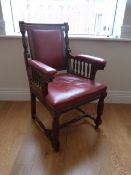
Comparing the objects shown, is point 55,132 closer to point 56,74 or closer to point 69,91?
point 69,91

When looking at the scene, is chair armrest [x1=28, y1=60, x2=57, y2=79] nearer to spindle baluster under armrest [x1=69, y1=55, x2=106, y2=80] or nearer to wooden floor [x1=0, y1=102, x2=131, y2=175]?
spindle baluster under armrest [x1=69, y1=55, x2=106, y2=80]

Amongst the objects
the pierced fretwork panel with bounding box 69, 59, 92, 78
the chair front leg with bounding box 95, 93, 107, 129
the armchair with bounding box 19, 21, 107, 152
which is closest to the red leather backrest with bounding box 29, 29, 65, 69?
the armchair with bounding box 19, 21, 107, 152

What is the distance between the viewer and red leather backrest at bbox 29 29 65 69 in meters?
1.46

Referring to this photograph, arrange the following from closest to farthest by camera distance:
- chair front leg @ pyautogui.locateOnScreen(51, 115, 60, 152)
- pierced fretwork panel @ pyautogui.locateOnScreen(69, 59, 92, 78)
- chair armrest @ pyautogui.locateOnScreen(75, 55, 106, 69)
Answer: chair front leg @ pyautogui.locateOnScreen(51, 115, 60, 152)
chair armrest @ pyautogui.locateOnScreen(75, 55, 106, 69)
pierced fretwork panel @ pyautogui.locateOnScreen(69, 59, 92, 78)

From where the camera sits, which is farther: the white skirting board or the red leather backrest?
the white skirting board

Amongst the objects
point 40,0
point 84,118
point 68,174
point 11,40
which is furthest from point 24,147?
point 40,0

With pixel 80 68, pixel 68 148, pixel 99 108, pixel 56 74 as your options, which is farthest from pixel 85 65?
pixel 68 148

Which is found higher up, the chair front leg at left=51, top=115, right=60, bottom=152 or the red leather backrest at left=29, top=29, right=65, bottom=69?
the red leather backrest at left=29, top=29, right=65, bottom=69

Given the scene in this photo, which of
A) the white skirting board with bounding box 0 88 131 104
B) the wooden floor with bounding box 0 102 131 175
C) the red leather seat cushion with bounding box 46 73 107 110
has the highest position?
the red leather seat cushion with bounding box 46 73 107 110

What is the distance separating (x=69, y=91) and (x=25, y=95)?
0.95 meters

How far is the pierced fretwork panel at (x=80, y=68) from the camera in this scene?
5.04 feet

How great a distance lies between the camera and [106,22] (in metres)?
1.88

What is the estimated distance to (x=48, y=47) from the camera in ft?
4.96

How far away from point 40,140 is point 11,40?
42.7 inches
